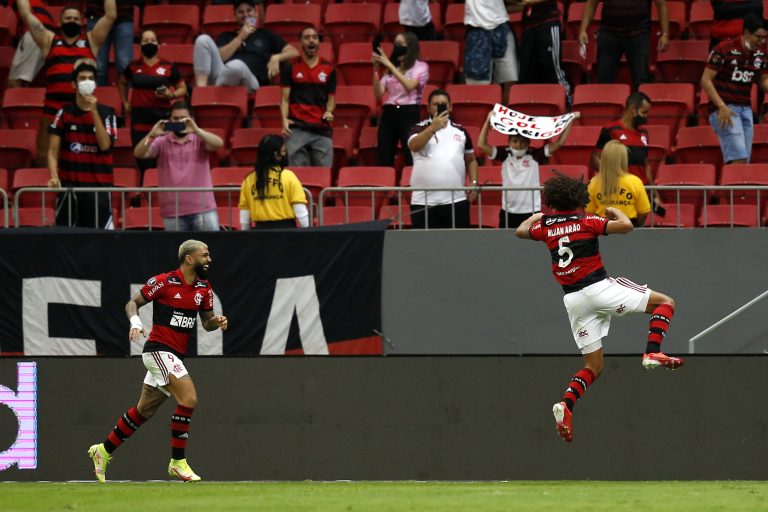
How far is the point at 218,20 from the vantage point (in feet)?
63.9

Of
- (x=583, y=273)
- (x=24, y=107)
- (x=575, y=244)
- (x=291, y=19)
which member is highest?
(x=291, y=19)

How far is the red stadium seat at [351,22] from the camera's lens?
18.9 m

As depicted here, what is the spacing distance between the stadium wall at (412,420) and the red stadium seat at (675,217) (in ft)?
7.95

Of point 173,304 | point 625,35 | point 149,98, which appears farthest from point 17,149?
point 625,35

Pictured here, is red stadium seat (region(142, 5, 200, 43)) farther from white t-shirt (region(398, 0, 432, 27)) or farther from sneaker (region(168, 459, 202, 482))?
sneaker (region(168, 459, 202, 482))

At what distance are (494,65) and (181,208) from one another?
471cm

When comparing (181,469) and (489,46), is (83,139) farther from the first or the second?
(489,46)

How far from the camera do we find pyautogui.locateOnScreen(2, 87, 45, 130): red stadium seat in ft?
59.8


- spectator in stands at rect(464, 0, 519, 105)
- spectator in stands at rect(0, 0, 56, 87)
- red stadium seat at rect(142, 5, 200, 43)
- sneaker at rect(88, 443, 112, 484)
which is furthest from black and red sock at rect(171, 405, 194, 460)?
red stadium seat at rect(142, 5, 200, 43)

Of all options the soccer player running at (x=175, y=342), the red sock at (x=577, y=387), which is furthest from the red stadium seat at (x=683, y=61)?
the soccer player running at (x=175, y=342)

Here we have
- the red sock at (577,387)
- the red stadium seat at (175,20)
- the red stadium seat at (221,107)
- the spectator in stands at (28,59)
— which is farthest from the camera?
the red stadium seat at (175,20)

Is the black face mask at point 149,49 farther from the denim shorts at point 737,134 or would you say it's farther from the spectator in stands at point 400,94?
the denim shorts at point 737,134

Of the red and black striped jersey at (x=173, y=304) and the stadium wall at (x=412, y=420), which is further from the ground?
the red and black striped jersey at (x=173, y=304)

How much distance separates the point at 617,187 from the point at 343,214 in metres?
3.16
